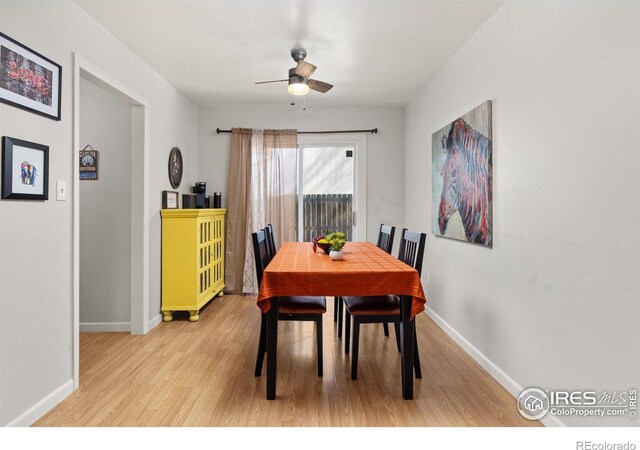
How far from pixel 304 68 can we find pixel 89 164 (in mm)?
2191

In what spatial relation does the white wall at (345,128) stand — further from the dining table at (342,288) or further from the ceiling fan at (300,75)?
the dining table at (342,288)

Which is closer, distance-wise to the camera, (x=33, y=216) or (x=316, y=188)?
(x=33, y=216)

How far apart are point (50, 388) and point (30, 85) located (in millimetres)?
1685

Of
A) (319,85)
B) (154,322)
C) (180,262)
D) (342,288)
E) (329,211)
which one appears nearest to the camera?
(342,288)

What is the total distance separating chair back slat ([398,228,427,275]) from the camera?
2387 mm

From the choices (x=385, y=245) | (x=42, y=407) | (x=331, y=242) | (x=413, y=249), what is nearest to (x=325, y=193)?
(x=385, y=245)

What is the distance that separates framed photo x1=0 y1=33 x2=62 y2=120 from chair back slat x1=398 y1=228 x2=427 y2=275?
236 cm

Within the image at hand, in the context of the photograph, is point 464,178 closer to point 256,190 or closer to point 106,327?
point 256,190

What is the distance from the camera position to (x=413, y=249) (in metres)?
2.60

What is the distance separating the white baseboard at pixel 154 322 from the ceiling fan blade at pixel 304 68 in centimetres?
265

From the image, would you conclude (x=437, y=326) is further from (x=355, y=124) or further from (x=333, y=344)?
(x=355, y=124)

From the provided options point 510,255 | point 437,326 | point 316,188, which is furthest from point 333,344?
point 316,188

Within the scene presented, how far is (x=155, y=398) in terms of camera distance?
7.08 ft

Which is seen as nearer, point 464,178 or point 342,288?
point 342,288
